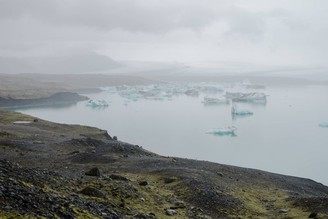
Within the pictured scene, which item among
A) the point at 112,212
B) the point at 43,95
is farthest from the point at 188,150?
the point at 43,95

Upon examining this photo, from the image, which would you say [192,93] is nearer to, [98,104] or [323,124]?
[98,104]

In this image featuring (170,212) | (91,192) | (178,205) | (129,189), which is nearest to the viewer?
(91,192)

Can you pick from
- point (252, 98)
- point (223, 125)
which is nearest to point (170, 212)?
point (223, 125)

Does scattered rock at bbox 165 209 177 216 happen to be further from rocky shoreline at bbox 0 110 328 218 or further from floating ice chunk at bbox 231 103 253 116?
floating ice chunk at bbox 231 103 253 116

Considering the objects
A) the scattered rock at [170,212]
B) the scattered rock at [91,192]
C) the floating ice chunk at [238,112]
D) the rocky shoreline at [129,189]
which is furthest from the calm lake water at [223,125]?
the scattered rock at [91,192]

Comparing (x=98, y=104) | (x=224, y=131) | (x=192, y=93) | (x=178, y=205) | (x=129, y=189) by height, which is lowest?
(x=224, y=131)

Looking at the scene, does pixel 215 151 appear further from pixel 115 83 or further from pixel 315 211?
pixel 115 83

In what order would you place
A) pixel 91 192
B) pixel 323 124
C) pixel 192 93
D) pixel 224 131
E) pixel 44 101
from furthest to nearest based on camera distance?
pixel 192 93, pixel 44 101, pixel 323 124, pixel 224 131, pixel 91 192
